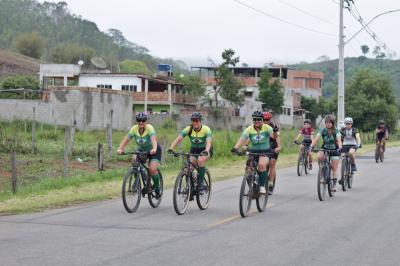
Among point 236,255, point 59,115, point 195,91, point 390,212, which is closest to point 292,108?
point 195,91

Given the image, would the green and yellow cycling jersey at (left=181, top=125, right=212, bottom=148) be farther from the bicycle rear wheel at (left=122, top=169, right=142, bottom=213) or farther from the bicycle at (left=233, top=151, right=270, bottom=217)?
the bicycle rear wheel at (left=122, top=169, right=142, bottom=213)

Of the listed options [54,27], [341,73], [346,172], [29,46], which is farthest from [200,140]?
[54,27]

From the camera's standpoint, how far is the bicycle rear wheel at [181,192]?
41.9 feet

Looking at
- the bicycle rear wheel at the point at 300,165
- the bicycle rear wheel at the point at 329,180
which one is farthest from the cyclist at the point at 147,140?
the bicycle rear wheel at the point at 300,165

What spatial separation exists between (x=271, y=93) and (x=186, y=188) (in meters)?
63.0

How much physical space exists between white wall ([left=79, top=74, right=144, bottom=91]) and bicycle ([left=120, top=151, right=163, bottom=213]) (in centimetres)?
5390

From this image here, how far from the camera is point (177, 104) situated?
69.2 meters

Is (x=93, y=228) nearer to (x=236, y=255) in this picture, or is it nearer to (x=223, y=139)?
(x=236, y=255)

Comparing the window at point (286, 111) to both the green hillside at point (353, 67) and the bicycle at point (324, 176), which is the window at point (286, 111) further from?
the bicycle at point (324, 176)

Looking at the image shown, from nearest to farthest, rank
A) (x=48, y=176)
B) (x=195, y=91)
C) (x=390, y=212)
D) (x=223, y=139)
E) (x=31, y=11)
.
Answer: (x=390, y=212)
(x=48, y=176)
(x=223, y=139)
(x=195, y=91)
(x=31, y=11)

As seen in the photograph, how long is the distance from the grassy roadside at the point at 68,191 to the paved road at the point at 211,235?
0.70 m

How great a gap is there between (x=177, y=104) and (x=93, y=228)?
191 ft

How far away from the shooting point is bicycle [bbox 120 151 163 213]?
1299 centimetres

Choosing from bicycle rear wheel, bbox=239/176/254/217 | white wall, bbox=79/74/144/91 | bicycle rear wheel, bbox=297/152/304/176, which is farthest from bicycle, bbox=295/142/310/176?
white wall, bbox=79/74/144/91
